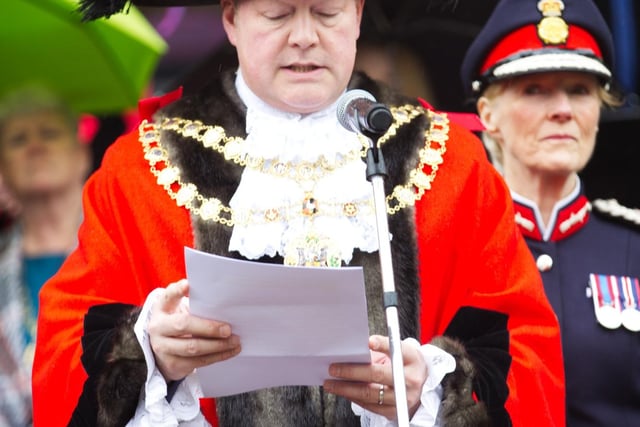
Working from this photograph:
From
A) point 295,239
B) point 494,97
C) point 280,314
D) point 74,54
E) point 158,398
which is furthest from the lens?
point 74,54

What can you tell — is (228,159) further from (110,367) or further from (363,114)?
(363,114)

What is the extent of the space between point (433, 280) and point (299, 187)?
0.44 metres

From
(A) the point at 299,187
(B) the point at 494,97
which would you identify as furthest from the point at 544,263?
(A) the point at 299,187

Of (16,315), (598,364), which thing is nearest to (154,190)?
(598,364)

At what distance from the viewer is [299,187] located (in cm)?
420

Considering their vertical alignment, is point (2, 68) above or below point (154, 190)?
above

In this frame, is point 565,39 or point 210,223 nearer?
point 210,223

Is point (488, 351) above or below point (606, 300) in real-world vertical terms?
below

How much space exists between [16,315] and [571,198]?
2223 millimetres

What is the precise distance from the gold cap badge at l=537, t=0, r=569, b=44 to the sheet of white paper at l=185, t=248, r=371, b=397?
196 centimetres

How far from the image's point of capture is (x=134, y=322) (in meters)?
3.93

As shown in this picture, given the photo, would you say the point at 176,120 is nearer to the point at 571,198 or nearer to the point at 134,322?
the point at 134,322

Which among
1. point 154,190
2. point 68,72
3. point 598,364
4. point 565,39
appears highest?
point 68,72

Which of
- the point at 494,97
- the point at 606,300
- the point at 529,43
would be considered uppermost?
the point at 529,43
